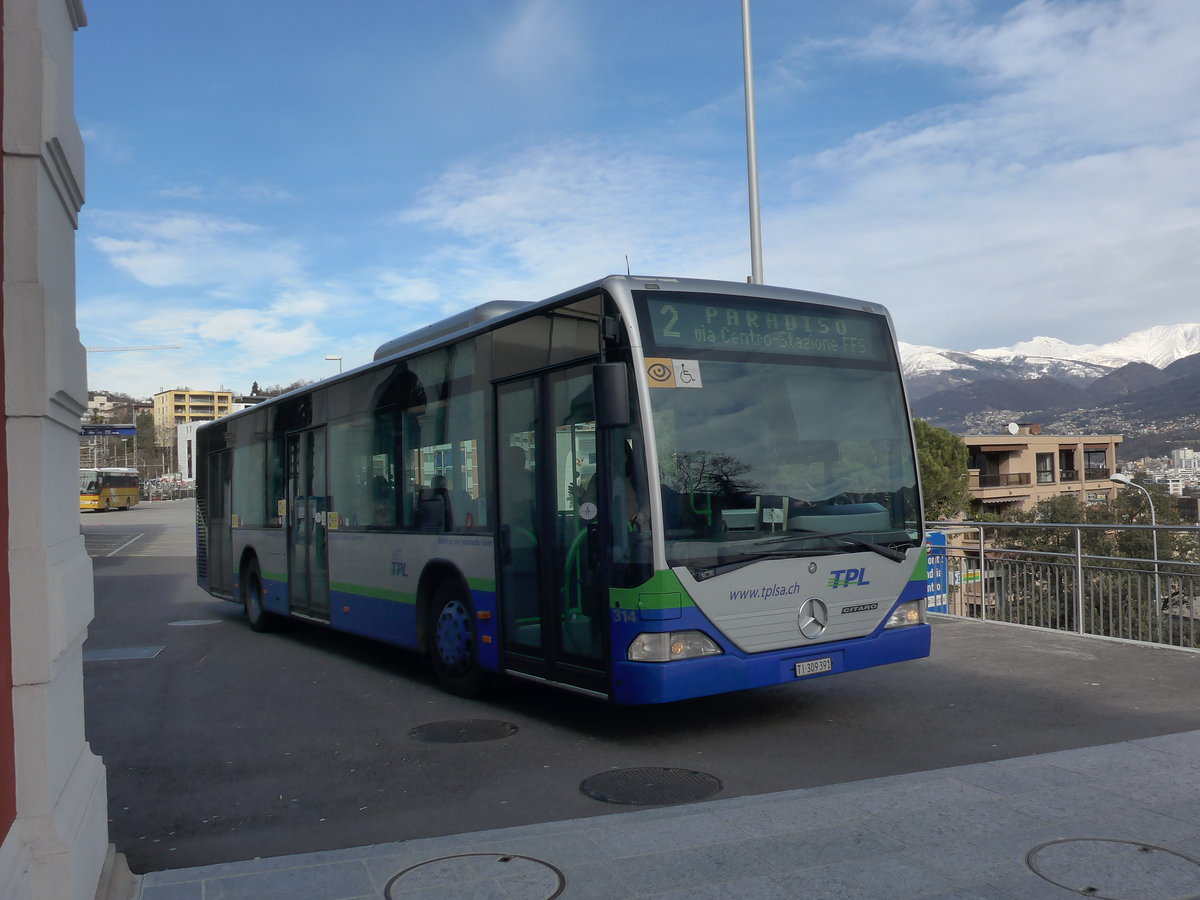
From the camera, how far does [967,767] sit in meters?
6.04

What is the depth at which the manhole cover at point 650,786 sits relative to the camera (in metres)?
6.00

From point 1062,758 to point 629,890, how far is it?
10.3 ft

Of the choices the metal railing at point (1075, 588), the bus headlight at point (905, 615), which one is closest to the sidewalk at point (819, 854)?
the bus headlight at point (905, 615)

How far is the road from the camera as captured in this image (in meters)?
5.92

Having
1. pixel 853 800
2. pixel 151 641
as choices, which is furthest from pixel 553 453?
pixel 151 641

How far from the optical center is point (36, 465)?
11.6ft

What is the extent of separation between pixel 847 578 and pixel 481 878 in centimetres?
375

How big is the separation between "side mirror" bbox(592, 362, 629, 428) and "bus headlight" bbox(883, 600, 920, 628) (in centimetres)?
269

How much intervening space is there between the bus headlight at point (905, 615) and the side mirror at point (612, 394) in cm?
269

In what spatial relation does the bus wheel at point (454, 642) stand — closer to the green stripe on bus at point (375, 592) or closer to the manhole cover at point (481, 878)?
the green stripe on bus at point (375, 592)

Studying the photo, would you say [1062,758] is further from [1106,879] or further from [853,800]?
[1106,879]

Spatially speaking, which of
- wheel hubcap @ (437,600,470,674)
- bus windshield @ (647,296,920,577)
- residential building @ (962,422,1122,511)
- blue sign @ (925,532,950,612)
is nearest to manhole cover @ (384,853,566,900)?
bus windshield @ (647,296,920,577)

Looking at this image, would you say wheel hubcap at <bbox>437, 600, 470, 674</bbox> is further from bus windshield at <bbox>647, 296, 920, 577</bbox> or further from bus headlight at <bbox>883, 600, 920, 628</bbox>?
bus headlight at <bbox>883, 600, 920, 628</bbox>

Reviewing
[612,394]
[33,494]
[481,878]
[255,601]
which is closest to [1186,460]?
[255,601]
